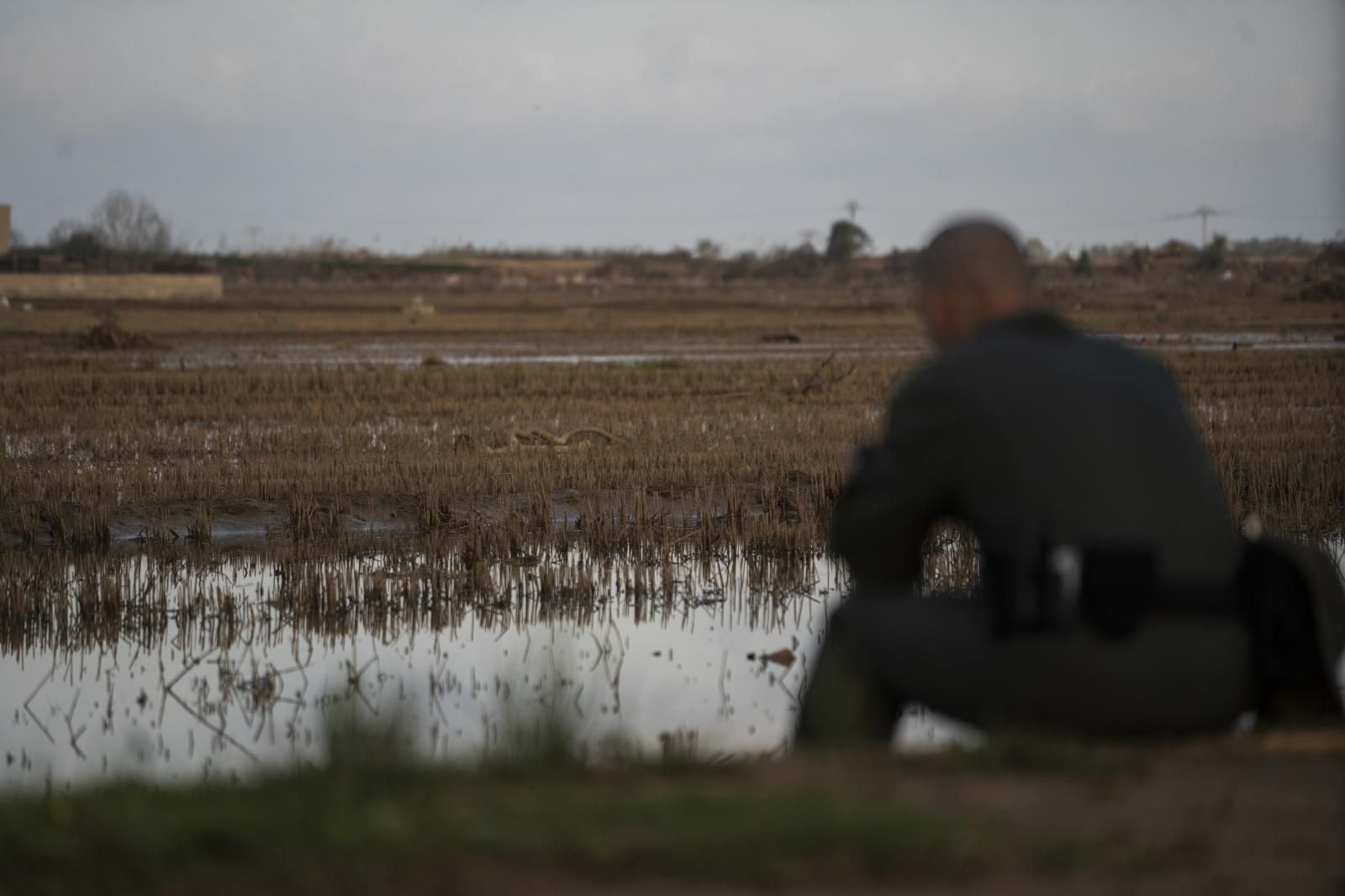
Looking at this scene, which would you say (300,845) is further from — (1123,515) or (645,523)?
(645,523)

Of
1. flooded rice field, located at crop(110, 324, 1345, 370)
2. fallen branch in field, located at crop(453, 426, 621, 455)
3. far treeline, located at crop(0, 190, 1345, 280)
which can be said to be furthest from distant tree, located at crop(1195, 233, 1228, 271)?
fallen branch in field, located at crop(453, 426, 621, 455)

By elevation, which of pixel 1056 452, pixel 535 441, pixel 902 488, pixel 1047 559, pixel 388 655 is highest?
pixel 1056 452

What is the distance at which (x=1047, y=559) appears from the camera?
357cm

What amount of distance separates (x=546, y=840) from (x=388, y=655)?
16.1 feet

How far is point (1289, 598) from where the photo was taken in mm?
3781

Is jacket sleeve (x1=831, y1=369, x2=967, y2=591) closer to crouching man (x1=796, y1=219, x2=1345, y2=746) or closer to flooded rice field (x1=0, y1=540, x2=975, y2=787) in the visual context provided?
crouching man (x1=796, y1=219, x2=1345, y2=746)

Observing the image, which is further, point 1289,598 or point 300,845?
point 1289,598

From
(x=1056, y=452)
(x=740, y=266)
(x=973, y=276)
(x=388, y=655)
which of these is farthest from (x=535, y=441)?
(x=740, y=266)

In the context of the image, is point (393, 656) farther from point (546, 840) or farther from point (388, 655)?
point (546, 840)

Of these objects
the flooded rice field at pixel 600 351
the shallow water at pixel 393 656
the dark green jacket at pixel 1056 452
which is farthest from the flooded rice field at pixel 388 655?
the flooded rice field at pixel 600 351

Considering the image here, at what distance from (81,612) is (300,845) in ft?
19.7

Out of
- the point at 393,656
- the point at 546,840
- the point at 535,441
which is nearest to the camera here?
the point at 546,840

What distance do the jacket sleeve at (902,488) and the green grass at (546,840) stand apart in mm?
544

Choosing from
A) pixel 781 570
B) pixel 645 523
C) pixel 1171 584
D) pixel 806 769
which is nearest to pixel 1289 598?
pixel 1171 584
